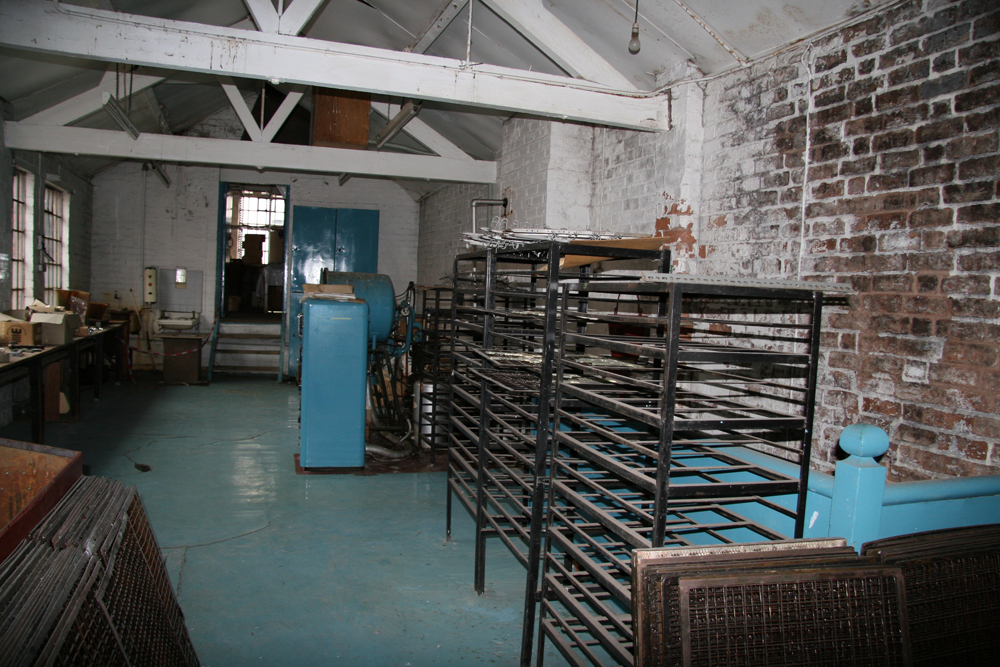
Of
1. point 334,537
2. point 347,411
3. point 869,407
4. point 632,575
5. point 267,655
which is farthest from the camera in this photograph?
point 347,411

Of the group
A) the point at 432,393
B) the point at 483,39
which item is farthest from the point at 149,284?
the point at 483,39

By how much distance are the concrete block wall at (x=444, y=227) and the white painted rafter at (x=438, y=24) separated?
6.31 feet

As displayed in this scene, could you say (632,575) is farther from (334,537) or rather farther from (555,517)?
(334,537)

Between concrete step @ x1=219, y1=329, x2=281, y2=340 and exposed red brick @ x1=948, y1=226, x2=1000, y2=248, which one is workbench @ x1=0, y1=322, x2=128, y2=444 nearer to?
concrete step @ x1=219, y1=329, x2=281, y2=340

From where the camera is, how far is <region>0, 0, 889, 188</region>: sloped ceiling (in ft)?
10.9

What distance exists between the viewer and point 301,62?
3779 millimetres

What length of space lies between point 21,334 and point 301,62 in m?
3.51

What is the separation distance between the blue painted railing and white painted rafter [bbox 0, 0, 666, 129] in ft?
9.38

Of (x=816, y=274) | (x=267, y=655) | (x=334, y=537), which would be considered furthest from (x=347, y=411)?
(x=816, y=274)

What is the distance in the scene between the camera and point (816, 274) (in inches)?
120

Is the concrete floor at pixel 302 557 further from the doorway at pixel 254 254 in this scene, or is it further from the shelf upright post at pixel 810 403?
the doorway at pixel 254 254

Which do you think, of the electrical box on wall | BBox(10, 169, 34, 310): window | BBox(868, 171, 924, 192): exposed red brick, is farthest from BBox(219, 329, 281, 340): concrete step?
BBox(868, 171, 924, 192): exposed red brick

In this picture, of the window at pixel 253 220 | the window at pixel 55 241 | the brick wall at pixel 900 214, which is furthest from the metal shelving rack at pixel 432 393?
the window at pixel 253 220

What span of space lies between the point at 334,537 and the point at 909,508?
10.1 feet
